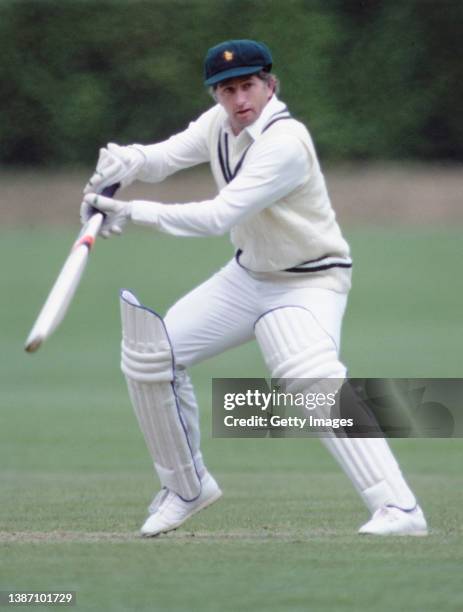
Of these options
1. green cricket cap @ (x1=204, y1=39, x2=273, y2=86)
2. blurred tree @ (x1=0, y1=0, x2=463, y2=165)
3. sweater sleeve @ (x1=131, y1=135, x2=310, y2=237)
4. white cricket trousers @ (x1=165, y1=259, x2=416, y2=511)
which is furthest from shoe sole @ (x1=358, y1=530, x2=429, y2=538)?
blurred tree @ (x1=0, y1=0, x2=463, y2=165)

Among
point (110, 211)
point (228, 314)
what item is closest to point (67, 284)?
point (110, 211)

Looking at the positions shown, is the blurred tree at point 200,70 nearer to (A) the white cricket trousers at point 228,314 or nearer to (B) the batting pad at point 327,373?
(A) the white cricket trousers at point 228,314

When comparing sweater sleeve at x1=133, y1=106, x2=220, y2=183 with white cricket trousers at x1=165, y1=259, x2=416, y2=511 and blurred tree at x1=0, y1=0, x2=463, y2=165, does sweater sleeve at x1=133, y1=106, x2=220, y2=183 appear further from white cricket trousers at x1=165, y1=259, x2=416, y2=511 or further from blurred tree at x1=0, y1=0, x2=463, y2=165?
blurred tree at x1=0, y1=0, x2=463, y2=165

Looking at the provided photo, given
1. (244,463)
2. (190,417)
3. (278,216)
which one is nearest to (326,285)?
(278,216)

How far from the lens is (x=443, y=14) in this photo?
26500mm

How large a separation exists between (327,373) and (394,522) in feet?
1.80

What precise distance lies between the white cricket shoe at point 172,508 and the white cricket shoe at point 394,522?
0.67 meters

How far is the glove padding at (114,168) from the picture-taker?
5.81m

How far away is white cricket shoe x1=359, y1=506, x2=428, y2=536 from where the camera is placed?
5.50m

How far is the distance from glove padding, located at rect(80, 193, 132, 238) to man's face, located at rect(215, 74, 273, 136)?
0.53m

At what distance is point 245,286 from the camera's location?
19.2ft

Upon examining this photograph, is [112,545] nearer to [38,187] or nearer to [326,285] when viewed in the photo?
[326,285]

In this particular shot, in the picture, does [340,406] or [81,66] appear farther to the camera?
[81,66]

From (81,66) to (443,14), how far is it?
6083 millimetres
